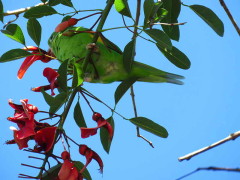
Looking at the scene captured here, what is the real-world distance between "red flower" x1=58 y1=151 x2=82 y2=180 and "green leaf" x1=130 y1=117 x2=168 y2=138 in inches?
23.5

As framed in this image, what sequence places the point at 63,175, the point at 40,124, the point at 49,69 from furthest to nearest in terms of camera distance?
the point at 49,69 < the point at 40,124 < the point at 63,175

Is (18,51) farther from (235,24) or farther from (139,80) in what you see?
(235,24)

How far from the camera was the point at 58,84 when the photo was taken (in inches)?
84.6

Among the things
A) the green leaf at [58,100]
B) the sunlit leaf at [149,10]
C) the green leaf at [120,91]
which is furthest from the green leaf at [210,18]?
the green leaf at [58,100]

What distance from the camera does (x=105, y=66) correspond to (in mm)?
2756

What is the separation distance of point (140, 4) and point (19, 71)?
1.02m

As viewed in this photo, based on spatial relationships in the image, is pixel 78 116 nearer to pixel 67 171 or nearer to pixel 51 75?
pixel 51 75

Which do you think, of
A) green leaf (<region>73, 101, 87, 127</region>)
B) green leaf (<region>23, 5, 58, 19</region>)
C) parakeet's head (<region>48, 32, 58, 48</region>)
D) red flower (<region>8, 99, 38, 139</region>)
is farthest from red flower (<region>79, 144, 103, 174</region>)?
parakeet's head (<region>48, 32, 58, 48</region>)

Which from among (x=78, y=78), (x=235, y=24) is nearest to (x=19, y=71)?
(x=78, y=78)

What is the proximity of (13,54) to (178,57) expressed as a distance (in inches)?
42.7

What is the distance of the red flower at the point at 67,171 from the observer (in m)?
1.79

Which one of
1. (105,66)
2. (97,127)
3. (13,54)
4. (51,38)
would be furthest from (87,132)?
(51,38)

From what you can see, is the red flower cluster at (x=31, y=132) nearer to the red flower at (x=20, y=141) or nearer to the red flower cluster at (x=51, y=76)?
the red flower at (x=20, y=141)

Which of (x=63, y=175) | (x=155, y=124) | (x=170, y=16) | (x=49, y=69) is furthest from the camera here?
(x=170, y=16)
